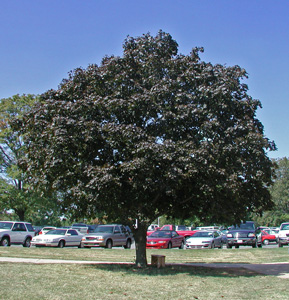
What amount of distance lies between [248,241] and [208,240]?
3895mm

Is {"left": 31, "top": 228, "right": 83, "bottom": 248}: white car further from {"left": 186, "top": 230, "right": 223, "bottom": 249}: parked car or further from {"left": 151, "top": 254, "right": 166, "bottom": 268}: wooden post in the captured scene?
{"left": 151, "top": 254, "right": 166, "bottom": 268}: wooden post

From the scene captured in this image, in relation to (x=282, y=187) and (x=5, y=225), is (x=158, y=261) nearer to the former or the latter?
(x=5, y=225)

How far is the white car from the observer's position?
25.3 meters

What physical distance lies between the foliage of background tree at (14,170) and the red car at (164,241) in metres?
14.4

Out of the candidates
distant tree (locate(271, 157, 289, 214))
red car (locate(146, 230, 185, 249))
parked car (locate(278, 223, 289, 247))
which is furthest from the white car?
distant tree (locate(271, 157, 289, 214))

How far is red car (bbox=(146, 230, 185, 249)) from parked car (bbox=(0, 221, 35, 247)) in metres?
7.99

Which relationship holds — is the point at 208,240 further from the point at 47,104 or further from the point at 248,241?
the point at 47,104

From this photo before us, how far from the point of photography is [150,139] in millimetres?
12086

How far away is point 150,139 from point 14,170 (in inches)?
1135

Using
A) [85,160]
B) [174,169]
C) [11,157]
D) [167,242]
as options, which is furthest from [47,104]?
[11,157]

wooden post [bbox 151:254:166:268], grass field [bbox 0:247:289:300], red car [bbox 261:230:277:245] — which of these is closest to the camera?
grass field [bbox 0:247:289:300]

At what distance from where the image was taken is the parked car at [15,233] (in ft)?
79.9

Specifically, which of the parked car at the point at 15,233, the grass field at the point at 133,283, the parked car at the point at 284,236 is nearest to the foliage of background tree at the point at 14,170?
the parked car at the point at 15,233

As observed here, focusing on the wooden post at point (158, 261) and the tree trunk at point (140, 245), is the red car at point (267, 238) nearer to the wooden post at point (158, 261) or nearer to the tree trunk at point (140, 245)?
the wooden post at point (158, 261)
